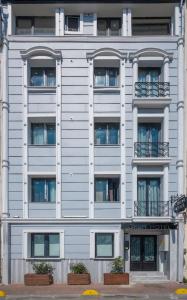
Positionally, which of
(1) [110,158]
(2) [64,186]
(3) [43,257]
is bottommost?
(3) [43,257]

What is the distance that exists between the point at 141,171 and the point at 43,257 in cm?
745

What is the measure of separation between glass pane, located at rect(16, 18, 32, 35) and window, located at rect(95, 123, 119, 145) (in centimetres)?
741

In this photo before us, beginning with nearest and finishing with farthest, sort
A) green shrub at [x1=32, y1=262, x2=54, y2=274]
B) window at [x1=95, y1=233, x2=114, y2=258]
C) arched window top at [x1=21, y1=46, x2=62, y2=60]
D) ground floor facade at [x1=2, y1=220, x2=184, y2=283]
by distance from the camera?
green shrub at [x1=32, y1=262, x2=54, y2=274]
ground floor facade at [x1=2, y1=220, x2=184, y2=283]
window at [x1=95, y1=233, x2=114, y2=258]
arched window top at [x1=21, y1=46, x2=62, y2=60]

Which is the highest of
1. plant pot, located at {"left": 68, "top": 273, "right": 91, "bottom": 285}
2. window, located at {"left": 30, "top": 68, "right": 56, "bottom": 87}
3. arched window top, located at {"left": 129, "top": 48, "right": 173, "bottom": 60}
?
arched window top, located at {"left": 129, "top": 48, "right": 173, "bottom": 60}

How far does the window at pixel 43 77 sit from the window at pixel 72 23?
9.55ft

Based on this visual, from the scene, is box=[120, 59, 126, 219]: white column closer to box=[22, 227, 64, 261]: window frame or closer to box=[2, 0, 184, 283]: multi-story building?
box=[2, 0, 184, 283]: multi-story building

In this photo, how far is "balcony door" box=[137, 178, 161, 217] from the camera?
2520 cm

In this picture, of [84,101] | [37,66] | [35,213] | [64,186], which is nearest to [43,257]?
[35,213]

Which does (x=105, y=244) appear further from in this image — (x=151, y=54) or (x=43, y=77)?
(x=151, y=54)

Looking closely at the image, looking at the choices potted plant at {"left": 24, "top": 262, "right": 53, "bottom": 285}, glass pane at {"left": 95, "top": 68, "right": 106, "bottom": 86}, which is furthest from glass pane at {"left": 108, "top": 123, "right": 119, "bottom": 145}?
potted plant at {"left": 24, "top": 262, "right": 53, "bottom": 285}

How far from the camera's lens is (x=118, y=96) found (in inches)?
1016

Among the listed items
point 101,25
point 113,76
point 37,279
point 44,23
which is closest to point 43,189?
point 37,279

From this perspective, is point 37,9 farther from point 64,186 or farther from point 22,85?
point 64,186

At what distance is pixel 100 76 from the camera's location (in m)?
26.5
